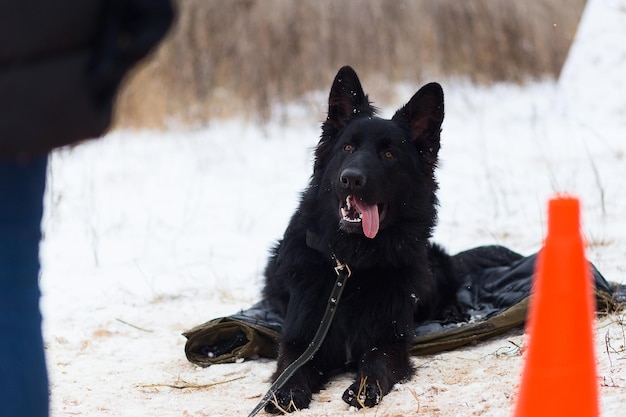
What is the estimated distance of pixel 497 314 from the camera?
4000mm

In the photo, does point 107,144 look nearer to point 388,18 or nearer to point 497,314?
point 388,18

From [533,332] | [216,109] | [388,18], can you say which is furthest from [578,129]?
[533,332]

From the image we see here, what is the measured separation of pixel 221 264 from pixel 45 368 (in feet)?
12.9

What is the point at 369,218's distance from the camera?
3617 millimetres

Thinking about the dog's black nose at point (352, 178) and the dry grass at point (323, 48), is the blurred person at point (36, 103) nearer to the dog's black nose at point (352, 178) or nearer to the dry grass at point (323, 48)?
the dog's black nose at point (352, 178)

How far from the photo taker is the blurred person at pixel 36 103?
1.55 metres

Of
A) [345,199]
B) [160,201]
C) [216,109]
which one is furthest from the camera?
[216,109]

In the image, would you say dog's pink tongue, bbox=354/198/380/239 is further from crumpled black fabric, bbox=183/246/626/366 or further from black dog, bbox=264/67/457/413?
crumpled black fabric, bbox=183/246/626/366

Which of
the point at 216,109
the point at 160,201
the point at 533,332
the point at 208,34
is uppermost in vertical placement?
the point at 208,34

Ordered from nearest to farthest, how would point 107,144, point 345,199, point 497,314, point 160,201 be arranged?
point 345,199
point 497,314
point 160,201
point 107,144

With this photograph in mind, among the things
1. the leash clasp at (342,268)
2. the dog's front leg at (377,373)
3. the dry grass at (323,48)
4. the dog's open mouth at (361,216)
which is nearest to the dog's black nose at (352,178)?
the dog's open mouth at (361,216)

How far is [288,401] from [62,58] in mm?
1948

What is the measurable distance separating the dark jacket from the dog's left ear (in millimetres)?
2334

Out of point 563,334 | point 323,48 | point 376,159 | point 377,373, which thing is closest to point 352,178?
point 376,159
